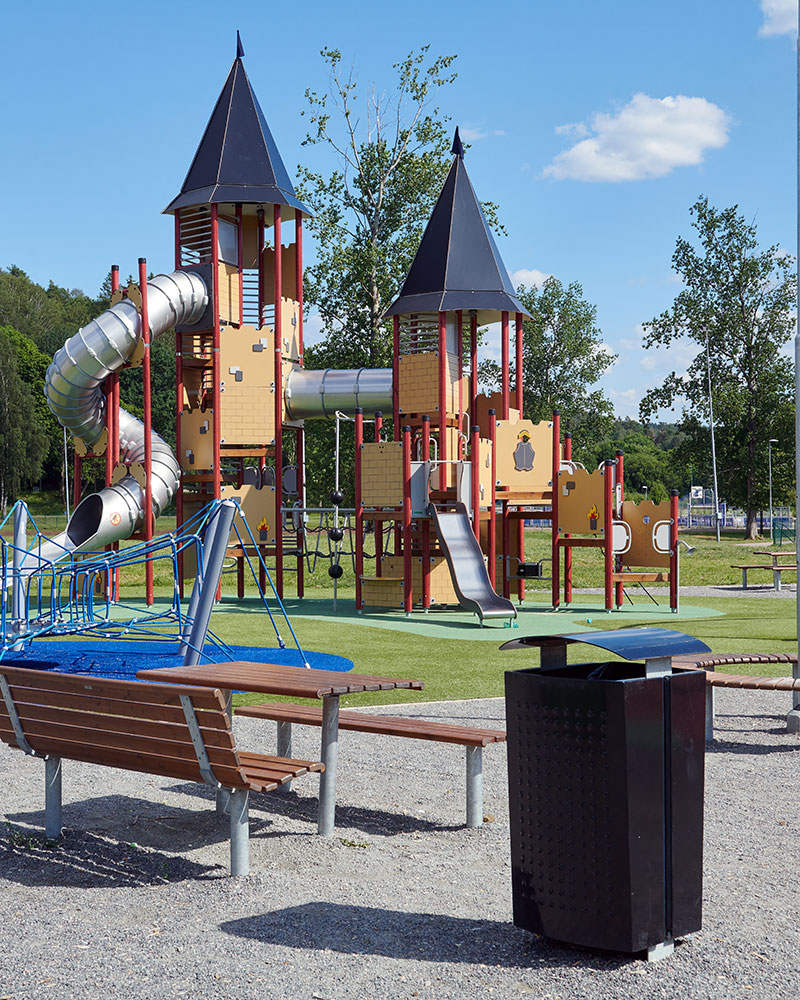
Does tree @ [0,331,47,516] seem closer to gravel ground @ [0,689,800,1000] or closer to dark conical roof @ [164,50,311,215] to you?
dark conical roof @ [164,50,311,215]

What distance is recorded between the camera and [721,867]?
5207 mm

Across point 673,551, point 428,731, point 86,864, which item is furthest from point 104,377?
point 86,864

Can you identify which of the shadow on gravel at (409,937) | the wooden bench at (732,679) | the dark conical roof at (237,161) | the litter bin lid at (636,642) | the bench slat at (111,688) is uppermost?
the dark conical roof at (237,161)

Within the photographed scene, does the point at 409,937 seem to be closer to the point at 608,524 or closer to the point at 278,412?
the point at 608,524

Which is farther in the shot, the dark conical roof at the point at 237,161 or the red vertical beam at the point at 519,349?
the red vertical beam at the point at 519,349

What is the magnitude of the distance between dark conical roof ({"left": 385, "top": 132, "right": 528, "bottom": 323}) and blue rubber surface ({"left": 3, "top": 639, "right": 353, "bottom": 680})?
10244 millimetres

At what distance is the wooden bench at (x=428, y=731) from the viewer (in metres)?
5.91

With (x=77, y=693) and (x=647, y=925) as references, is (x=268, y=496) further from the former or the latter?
(x=647, y=925)

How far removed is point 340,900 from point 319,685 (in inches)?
41.1

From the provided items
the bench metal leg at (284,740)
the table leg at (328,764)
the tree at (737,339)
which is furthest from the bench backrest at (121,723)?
the tree at (737,339)

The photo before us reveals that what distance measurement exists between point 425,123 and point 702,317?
20.1 metres

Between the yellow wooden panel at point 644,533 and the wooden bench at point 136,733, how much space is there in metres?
16.2

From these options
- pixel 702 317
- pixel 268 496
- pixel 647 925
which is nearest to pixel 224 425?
pixel 268 496

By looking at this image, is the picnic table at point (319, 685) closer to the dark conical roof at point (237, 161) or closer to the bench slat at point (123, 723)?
the bench slat at point (123, 723)
